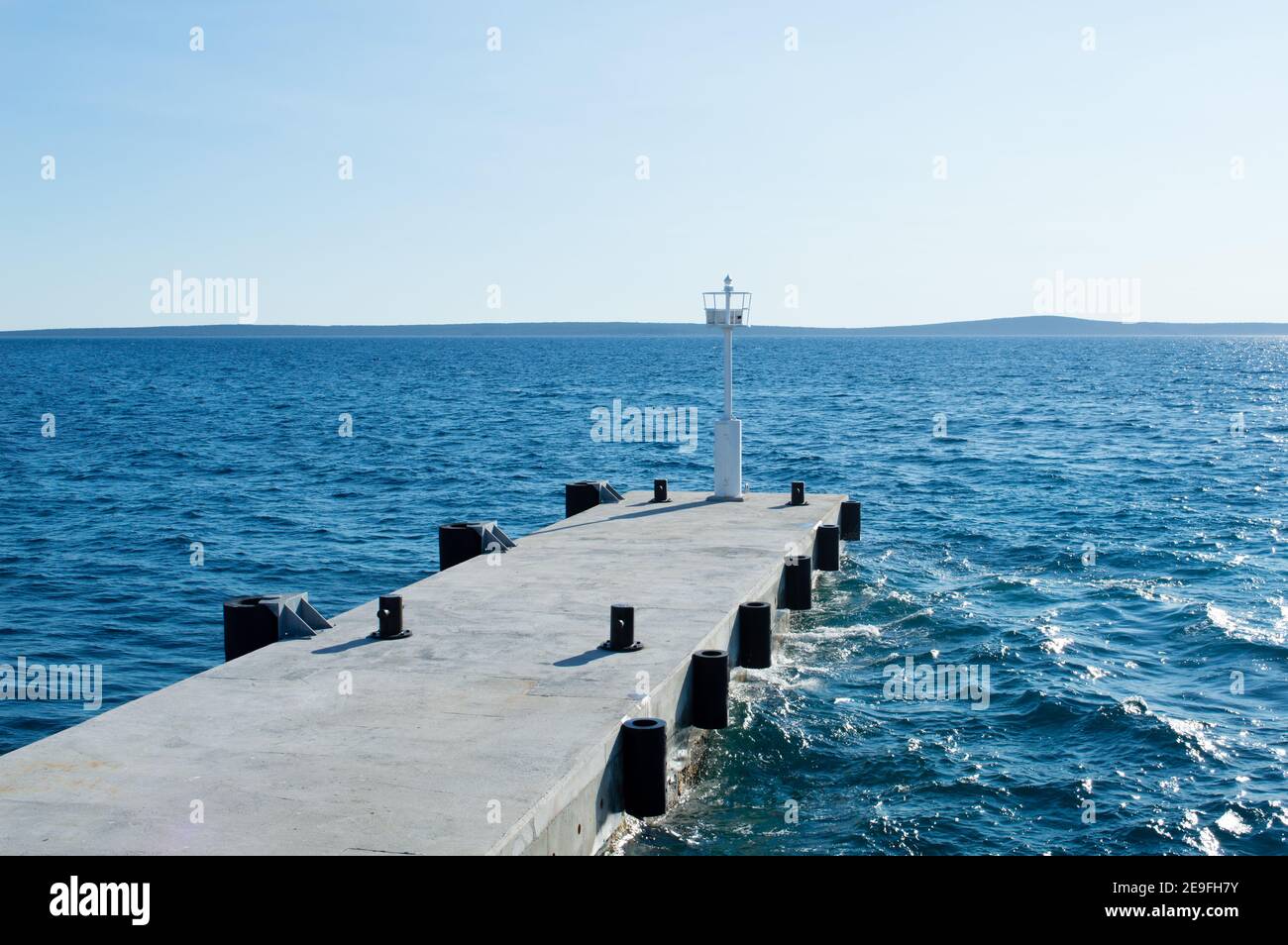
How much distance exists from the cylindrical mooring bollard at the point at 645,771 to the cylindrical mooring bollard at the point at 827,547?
37.1ft

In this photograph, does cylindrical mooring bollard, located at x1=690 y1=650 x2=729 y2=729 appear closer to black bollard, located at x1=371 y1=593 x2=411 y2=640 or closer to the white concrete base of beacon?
black bollard, located at x1=371 y1=593 x2=411 y2=640

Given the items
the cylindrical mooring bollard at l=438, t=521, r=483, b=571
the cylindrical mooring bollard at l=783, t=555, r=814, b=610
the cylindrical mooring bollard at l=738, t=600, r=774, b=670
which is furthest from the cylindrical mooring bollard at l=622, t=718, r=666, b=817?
the cylindrical mooring bollard at l=438, t=521, r=483, b=571

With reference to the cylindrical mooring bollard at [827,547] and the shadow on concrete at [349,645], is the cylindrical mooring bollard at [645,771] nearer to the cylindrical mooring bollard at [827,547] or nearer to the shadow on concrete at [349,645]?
the shadow on concrete at [349,645]

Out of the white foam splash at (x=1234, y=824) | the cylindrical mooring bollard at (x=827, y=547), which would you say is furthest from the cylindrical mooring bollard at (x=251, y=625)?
the cylindrical mooring bollard at (x=827, y=547)

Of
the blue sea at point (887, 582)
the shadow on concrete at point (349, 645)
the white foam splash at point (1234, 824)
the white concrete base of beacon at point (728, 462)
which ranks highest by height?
the white concrete base of beacon at point (728, 462)

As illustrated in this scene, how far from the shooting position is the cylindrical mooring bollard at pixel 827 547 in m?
A: 21.4

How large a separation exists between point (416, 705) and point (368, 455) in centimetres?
3678

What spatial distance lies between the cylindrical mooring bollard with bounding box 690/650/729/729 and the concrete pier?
200mm

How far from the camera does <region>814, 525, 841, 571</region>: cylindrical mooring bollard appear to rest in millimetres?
21359
